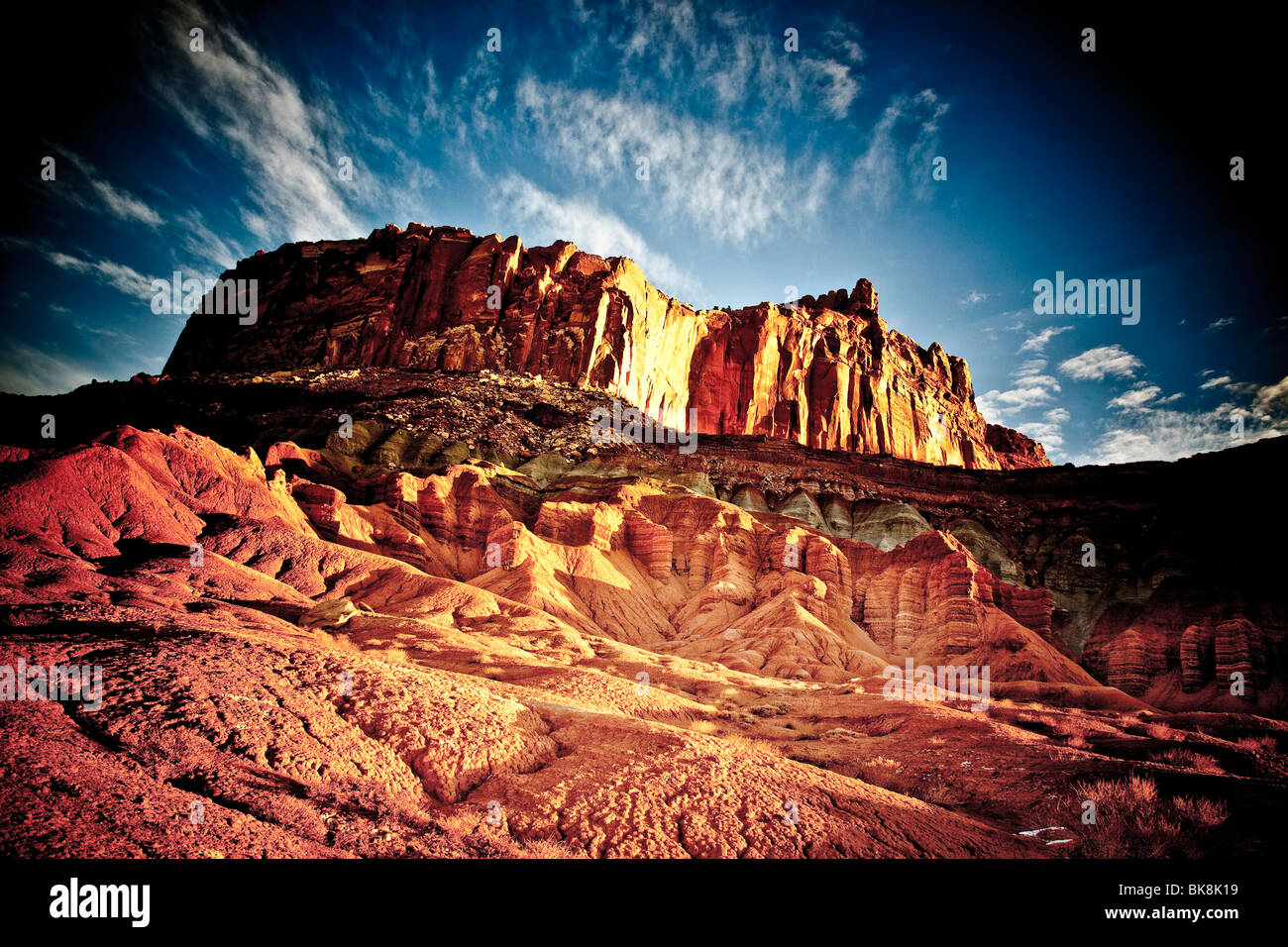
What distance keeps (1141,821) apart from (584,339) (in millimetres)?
75801

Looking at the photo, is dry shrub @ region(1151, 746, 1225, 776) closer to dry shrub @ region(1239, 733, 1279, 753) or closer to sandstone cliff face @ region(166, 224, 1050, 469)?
dry shrub @ region(1239, 733, 1279, 753)

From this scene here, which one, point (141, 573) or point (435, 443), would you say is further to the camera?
point (435, 443)

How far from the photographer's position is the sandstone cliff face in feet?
263

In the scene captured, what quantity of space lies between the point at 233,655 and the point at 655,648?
21.6m

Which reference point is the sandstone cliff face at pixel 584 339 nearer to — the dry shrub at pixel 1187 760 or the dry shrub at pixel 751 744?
the dry shrub at pixel 751 744

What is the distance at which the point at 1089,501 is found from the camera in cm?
5916

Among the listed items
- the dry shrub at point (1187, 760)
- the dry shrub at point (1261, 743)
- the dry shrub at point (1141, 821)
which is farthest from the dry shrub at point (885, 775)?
the dry shrub at point (1261, 743)

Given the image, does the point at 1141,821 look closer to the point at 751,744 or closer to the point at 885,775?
the point at 885,775

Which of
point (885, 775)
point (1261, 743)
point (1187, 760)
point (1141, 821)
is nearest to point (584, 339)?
point (1261, 743)

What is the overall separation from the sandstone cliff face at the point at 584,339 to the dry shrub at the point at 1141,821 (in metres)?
70.8

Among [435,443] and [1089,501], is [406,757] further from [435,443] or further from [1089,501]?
[1089,501]

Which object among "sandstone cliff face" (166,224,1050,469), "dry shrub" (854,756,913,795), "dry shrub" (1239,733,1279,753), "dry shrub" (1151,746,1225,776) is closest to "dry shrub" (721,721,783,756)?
"dry shrub" (854,756,913,795)

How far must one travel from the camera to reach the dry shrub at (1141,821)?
22.8 ft
